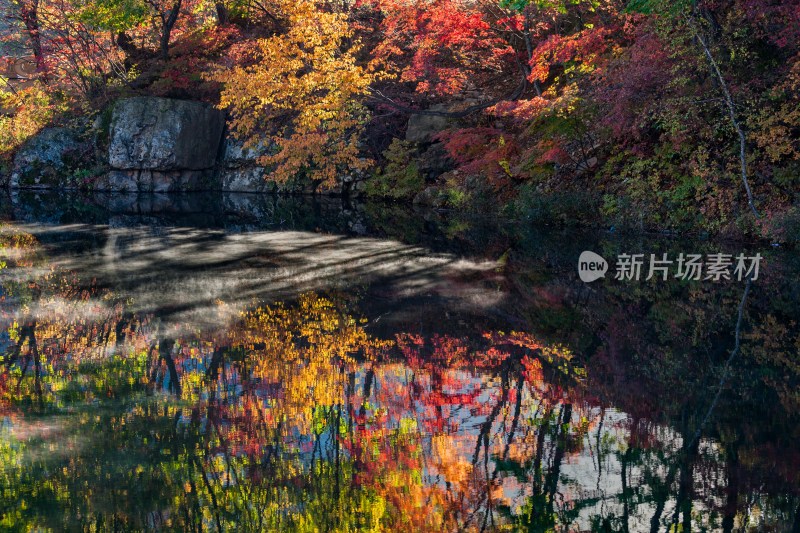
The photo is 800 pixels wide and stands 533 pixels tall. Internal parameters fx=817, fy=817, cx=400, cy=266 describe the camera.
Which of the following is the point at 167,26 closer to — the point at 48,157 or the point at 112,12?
the point at 112,12

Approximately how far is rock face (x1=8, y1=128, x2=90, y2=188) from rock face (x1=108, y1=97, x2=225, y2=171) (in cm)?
239

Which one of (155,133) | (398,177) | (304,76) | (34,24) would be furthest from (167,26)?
(304,76)

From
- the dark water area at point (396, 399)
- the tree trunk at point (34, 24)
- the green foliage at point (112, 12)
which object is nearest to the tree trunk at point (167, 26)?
the green foliage at point (112, 12)

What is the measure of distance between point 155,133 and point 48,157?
5.21 meters

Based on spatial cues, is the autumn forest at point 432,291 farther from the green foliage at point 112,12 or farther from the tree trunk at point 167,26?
the tree trunk at point 167,26

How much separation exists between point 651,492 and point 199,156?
26.7 meters

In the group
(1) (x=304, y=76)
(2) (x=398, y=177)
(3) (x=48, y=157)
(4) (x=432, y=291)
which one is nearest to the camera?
(4) (x=432, y=291)

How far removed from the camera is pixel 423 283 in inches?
444

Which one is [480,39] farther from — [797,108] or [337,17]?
[797,108]

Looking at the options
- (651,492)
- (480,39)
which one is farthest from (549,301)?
(480,39)

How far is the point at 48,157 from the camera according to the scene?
3019 cm

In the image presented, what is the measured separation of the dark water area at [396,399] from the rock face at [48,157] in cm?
1885

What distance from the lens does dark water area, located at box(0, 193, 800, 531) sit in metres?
4.34

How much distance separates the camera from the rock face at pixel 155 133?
Answer: 28.0m
